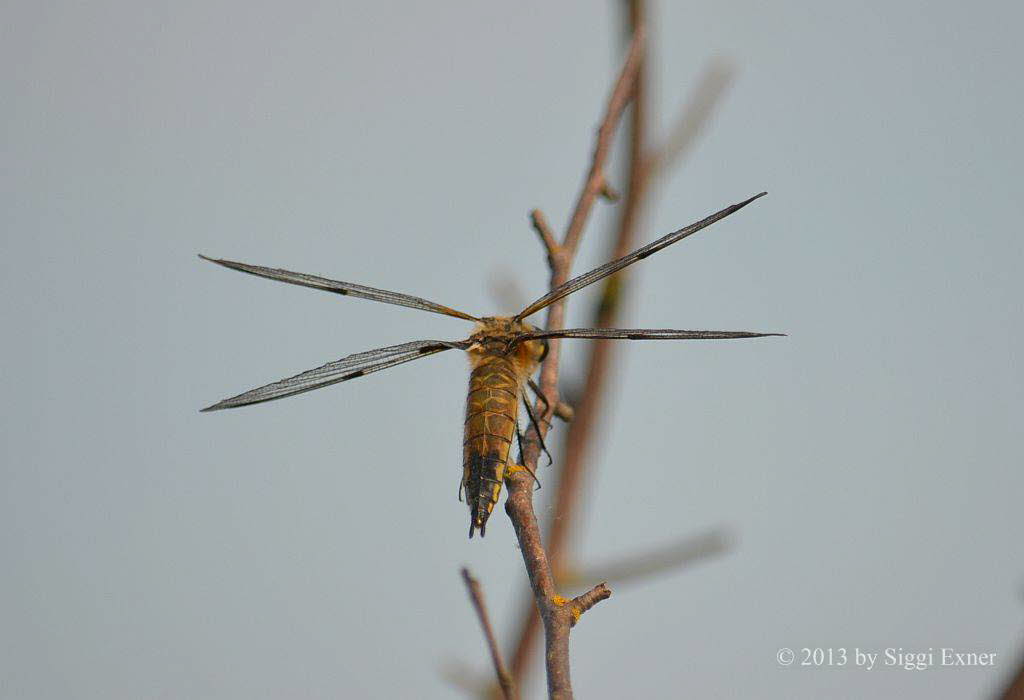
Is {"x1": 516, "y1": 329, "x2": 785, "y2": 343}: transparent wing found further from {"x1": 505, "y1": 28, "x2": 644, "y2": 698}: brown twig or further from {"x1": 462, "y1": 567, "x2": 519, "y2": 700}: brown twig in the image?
{"x1": 462, "y1": 567, "x2": 519, "y2": 700}: brown twig

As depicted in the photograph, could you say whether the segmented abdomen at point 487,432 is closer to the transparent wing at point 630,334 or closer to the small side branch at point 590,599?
the transparent wing at point 630,334

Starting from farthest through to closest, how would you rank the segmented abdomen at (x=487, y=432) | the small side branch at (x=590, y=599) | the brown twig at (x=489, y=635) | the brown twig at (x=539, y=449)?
the segmented abdomen at (x=487, y=432)
the brown twig at (x=489, y=635)
the small side branch at (x=590, y=599)
the brown twig at (x=539, y=449)

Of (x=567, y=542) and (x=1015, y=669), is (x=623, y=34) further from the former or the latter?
(x=1015, y=669)

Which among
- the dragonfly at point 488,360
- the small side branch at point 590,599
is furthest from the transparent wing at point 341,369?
the small side branch at point 590,599

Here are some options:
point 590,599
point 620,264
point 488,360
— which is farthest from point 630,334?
point 590,599

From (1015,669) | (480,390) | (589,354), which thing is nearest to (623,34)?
(589,354)

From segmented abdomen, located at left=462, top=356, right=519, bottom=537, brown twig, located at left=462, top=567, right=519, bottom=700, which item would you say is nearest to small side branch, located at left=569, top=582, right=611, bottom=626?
brown twig, located at left=462, top=567, right=519, bottom=700
